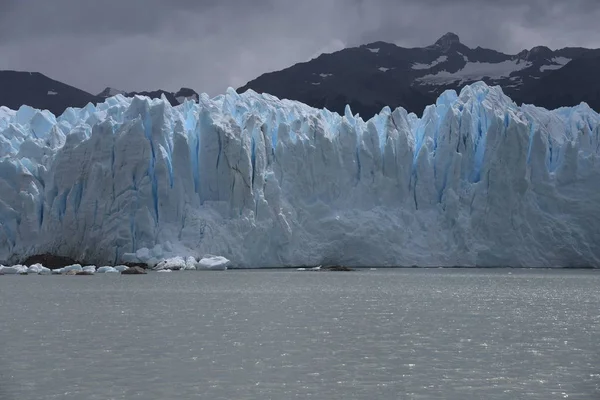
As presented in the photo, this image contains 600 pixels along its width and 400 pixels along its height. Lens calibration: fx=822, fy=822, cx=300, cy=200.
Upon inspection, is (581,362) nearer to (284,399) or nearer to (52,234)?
(284,399)

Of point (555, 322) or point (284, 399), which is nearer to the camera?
point (284, 399)

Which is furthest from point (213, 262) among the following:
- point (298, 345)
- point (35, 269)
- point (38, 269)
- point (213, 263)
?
point (298, 345)

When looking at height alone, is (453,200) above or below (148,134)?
below

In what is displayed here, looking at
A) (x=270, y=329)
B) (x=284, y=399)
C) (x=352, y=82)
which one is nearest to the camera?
(x=284, y=399)

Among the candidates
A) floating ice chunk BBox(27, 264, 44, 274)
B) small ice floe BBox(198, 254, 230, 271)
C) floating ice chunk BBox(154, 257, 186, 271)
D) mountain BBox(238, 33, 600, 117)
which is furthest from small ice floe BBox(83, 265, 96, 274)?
mountain BBox(238, 33, 600, 117)

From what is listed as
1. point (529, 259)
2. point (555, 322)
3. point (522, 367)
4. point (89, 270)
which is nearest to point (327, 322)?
point (555, 322)

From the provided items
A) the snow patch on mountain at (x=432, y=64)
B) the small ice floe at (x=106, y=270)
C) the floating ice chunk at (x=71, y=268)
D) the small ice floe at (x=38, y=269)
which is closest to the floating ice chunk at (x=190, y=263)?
the small ice floe at (x=106, y=270)

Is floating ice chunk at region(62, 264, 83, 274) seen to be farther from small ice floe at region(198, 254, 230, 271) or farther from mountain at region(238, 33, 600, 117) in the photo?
mountain at region(238, 33, 600, 117)

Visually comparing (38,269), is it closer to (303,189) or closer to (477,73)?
(303,189)
